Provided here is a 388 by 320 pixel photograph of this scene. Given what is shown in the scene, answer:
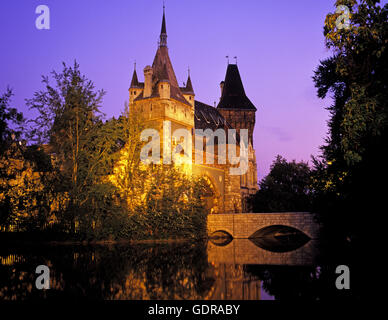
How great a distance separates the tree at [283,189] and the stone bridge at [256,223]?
819 centimetres

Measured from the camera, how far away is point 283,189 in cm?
4425

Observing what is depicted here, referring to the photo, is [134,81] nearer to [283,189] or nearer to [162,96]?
[162,96]

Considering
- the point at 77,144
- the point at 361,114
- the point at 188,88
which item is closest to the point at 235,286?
the point at 361,114

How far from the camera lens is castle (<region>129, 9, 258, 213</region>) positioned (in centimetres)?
4631

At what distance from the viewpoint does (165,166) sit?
27.3 meters

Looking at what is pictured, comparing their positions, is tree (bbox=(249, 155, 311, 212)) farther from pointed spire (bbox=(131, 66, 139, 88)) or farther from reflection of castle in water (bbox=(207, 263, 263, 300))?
reflection of castle in water (bbox=(207, 263, 263, 300))

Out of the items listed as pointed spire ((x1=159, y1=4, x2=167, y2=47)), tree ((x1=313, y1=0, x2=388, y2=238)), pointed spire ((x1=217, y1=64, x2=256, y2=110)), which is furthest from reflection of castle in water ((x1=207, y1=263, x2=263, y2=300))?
pointed spire ((x1=217, y1=64, x2=256, y2=110))

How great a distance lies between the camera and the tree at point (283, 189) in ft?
139

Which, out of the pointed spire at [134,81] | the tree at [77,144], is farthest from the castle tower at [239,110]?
the tree at [77,144]

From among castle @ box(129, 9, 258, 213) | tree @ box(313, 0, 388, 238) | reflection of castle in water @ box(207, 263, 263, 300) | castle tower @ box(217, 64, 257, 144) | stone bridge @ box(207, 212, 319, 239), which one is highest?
castle tower @ box(217, 64, 257, 144)

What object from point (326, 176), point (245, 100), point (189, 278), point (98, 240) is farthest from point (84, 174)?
point (245, 100)

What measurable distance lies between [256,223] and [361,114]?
21374 mm

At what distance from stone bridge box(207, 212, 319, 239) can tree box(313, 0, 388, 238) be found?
43.8 ft

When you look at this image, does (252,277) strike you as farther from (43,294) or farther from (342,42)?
(342,42)
